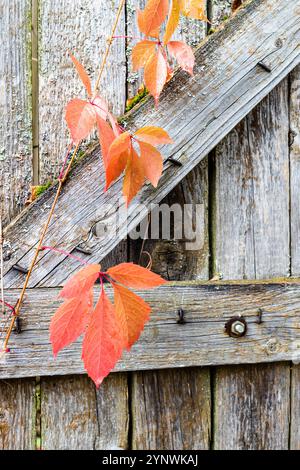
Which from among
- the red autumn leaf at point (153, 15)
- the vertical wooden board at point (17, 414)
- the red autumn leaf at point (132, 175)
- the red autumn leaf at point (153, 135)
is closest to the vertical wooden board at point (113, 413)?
the vertical wooden board at point (17, 414)

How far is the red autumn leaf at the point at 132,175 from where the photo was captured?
1179mm

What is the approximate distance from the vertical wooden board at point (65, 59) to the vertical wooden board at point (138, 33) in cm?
2

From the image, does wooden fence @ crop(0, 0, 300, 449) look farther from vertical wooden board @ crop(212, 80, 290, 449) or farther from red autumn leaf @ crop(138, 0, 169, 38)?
red autumn leaf @ crop(138, 0, 169, 38)

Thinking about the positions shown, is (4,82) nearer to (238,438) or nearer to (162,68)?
(162,68)

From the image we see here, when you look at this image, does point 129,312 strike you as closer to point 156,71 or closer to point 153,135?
point 153,135

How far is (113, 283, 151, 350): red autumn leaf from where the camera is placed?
1.04 m

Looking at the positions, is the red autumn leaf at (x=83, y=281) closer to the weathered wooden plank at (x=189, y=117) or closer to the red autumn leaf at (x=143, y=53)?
the weathered wooden plank at (x=189, y=117)

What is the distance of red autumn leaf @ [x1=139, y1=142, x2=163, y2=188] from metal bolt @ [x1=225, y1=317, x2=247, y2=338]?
0.57 meters

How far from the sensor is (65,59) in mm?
1505

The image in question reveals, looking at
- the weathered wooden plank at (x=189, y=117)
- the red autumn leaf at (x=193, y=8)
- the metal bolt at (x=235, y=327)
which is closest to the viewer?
the red autumn leaf at (x=193, y=8)

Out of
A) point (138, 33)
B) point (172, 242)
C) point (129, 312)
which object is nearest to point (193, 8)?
point (138, 33)

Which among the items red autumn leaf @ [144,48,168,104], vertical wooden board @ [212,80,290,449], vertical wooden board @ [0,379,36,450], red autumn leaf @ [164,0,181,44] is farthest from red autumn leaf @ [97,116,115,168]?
vertical wooden board @ [0,379,36,450]
